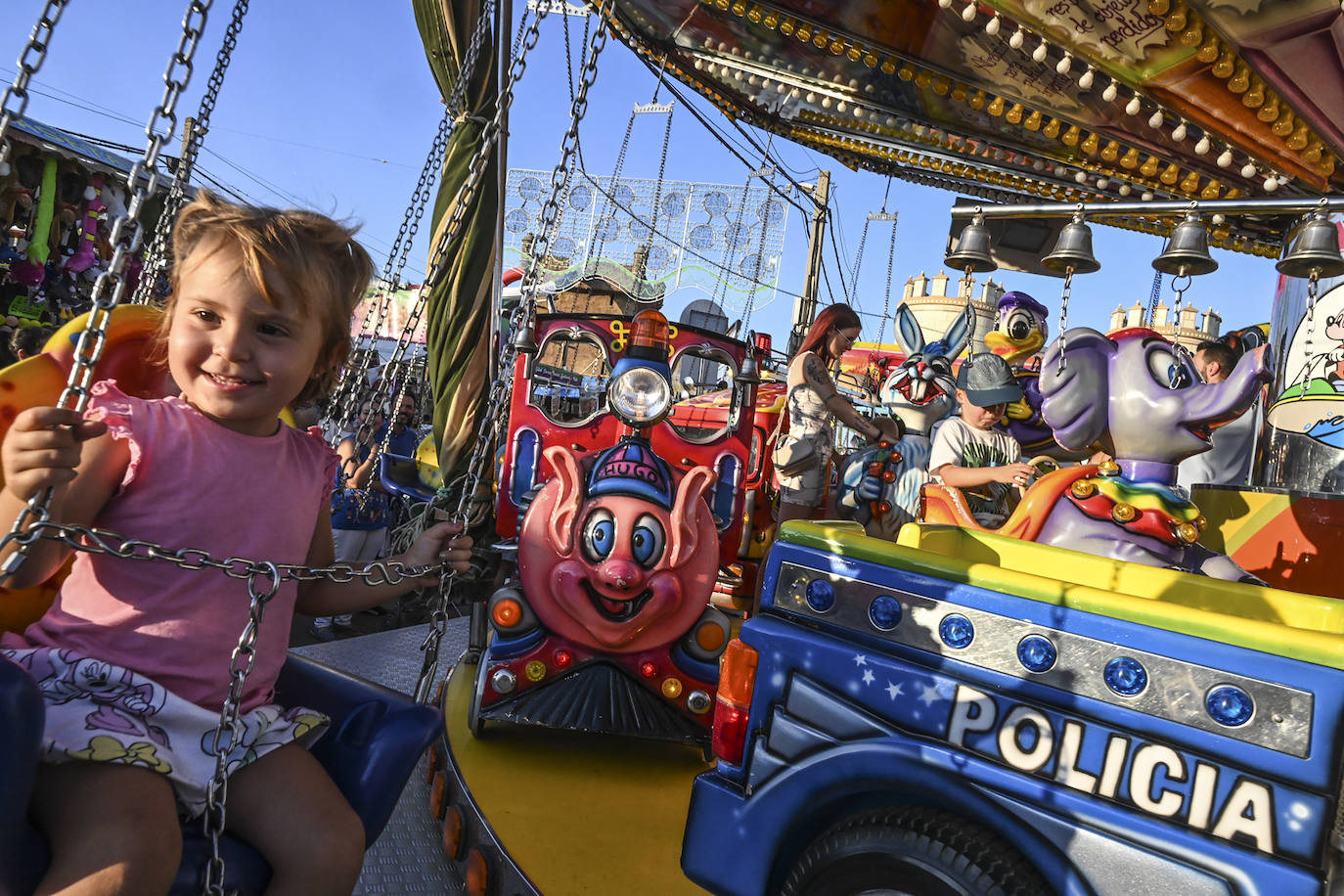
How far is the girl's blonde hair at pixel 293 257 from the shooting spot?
1316 millimetres

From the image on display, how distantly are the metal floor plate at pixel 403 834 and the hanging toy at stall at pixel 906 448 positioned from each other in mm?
2245

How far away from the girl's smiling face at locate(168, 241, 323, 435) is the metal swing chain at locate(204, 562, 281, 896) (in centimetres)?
32

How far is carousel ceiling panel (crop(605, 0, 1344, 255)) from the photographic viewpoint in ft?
10.1

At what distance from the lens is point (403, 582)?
1.53m

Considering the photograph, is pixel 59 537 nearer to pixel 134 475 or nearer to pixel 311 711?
pixel 134 475

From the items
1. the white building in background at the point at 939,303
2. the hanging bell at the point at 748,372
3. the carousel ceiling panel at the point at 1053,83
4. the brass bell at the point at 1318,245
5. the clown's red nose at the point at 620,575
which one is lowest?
the clown's red nose at the point at 620,575

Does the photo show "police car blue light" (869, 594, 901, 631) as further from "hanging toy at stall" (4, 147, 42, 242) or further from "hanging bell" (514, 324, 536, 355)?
"hanging toy at stall" (4, 147, 42, 242)

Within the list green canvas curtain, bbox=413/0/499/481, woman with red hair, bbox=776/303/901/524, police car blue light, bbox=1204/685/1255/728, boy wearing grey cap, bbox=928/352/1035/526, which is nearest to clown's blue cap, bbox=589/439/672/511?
boy wearing grey cap, bbox=928/352/1035/526

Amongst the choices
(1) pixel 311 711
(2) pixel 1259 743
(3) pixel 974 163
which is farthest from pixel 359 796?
(3) pixel 974 163

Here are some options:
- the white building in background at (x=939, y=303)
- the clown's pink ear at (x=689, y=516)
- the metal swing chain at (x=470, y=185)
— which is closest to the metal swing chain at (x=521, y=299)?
the metal swing chain at (x=470, y=185)

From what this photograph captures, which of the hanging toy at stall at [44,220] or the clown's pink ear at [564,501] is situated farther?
the hanging toy at stall at [44,220]

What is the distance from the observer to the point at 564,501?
2.37m

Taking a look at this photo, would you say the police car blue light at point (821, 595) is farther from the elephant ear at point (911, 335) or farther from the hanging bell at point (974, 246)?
the elephant ear at point (911, 335)

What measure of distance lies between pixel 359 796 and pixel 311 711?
186mm
